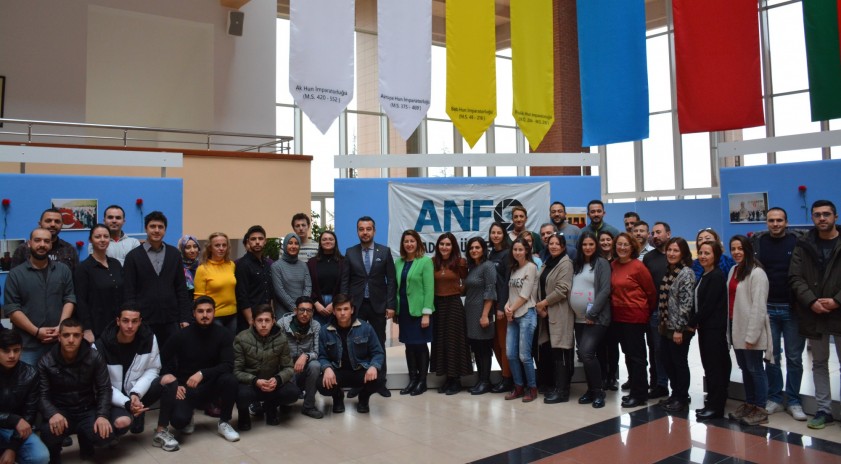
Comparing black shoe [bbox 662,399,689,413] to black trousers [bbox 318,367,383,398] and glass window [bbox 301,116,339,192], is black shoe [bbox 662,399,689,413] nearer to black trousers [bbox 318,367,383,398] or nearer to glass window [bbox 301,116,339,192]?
black trousers [bbox 318,367,383,398]

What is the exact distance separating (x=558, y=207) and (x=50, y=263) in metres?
4.53

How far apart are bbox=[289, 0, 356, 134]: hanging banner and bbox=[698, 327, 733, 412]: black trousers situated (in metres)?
3.76

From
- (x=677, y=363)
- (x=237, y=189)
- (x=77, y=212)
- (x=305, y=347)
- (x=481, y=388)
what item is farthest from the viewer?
(x=237, y=189)

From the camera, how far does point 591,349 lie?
5242 millimetres

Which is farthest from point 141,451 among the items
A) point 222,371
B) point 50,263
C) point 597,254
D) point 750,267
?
point 750,267

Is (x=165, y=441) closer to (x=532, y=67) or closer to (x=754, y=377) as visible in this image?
(x=754, y=377)

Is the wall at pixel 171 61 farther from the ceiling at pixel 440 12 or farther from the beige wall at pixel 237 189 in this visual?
the ceiling at pixel 440 12

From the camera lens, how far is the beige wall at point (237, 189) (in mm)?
8875

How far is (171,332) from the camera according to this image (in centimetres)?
491

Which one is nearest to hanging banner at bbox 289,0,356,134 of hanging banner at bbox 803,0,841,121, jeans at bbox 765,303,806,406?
jeans at bbox 765,303,806,406

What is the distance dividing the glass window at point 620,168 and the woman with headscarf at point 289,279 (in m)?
14.2

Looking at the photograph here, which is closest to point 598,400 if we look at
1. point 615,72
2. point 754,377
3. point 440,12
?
point 754,377

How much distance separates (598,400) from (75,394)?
3.93 meters

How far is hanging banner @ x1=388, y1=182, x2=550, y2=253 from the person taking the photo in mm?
7133
